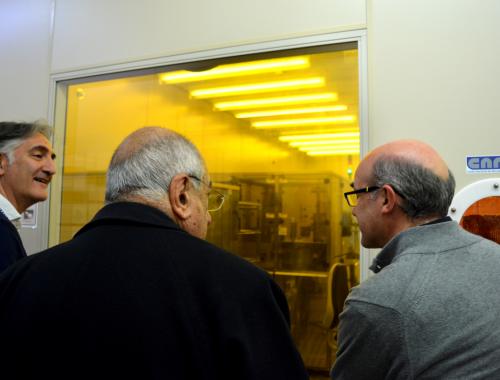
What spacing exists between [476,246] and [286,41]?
3.39ft

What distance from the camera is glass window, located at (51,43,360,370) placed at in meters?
2.97

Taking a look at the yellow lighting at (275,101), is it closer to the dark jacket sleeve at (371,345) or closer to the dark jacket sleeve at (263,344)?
the dark jacket sleeve at (371,345)

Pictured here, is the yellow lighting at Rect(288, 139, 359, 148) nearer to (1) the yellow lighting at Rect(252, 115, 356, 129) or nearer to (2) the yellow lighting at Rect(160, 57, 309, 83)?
(1) the yellow lighting at Rect(252, 115, 356, 129)

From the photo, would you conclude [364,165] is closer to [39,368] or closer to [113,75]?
[39,368]

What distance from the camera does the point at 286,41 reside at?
5.13 ft

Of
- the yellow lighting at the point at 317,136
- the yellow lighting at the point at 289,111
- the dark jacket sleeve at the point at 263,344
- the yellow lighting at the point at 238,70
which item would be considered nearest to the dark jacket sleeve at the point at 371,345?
the dark jacket sleeve at the point at 263,344

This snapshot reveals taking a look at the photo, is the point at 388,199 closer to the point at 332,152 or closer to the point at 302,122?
the point at 302,122

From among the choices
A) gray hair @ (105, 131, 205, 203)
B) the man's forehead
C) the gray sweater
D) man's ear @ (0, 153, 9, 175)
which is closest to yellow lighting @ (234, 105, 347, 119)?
the man's forehead

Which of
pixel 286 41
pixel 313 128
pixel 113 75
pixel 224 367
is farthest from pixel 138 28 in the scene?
pixel 313 128

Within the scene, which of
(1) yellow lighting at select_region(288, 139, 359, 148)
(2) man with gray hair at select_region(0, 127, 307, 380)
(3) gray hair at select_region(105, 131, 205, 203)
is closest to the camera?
(2) man with gray hair at select_region(0, 127, 307, 380)

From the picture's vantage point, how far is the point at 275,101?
358cm

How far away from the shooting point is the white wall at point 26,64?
2.00 m

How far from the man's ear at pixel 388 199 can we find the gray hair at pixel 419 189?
0.5 inches

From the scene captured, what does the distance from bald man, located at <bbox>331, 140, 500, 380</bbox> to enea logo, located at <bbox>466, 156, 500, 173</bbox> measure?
0.39 metres
